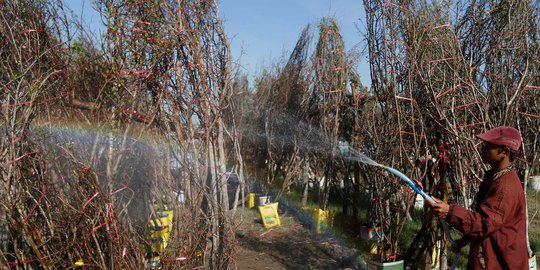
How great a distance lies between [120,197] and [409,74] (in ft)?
9.24

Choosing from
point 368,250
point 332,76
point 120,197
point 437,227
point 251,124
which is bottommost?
point 368,250

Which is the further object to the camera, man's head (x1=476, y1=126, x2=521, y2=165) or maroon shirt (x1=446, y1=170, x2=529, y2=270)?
man's head (x1=476, y1=126, x2=521, y2=165)

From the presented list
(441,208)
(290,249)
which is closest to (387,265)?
(441,208)

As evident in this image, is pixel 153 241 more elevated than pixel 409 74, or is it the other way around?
pixel 409 74

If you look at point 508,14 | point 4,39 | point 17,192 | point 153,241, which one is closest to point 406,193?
point 508,14

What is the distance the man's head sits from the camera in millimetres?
2865

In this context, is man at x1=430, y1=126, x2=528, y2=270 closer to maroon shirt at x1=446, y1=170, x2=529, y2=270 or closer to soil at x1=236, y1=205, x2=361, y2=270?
maroon shirt at x1=446, y1=170, x2=529, y2=270

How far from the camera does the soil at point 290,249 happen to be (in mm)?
6184

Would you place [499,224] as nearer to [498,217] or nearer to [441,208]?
[498,217]

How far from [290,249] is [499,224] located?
4.59 metres

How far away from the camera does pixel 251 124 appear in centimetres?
1252

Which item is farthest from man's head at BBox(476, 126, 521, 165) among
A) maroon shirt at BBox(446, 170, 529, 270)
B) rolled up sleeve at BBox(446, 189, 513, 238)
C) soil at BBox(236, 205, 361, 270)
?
soil at BBox(236, 205, 361, 270)

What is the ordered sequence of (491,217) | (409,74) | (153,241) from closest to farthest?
(491,217)
(153,241)
(409,74)

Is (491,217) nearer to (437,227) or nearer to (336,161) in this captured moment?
(437,227)
